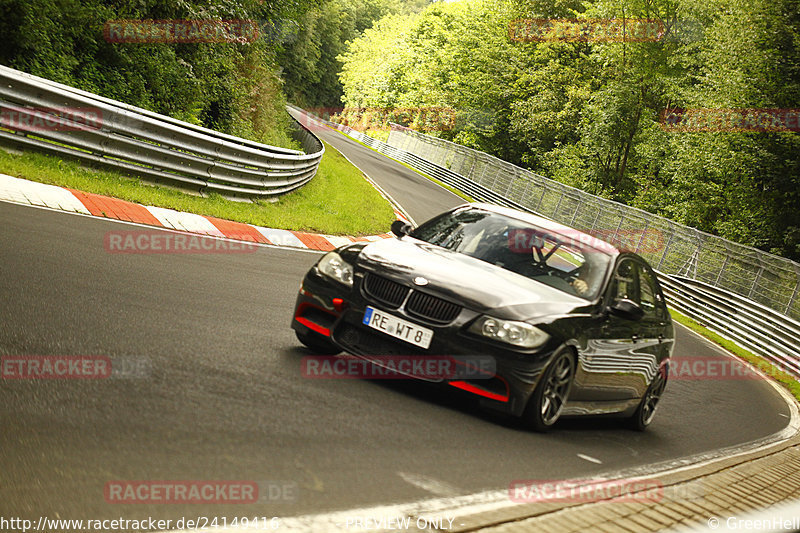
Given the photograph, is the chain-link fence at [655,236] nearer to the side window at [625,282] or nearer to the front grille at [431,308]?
the side window at [625,282]

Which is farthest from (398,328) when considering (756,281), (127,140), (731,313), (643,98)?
(643,98)

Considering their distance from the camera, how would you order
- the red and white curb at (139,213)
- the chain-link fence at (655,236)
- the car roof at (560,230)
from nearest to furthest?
the car roof at (560,230)
the red and white curb at (139,213)
the chain-link fence at (655,236)

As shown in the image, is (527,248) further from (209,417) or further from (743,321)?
(743,321)

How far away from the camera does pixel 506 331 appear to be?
591 centimetres

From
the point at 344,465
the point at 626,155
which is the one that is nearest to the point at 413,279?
the point at 344,465

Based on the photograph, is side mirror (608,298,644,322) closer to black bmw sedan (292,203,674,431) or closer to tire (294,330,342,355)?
black bmw sedan (292,203,674,431)

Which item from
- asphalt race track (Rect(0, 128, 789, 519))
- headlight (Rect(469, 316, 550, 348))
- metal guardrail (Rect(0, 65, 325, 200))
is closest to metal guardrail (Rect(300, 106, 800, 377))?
asphalt race track (Rect(0, 128, 789, 519))

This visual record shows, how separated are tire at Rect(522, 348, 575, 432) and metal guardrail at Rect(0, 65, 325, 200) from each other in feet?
28.6

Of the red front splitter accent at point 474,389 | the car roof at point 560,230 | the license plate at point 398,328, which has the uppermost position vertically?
the car roof at point 560,230

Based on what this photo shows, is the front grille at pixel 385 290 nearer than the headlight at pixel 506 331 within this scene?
No

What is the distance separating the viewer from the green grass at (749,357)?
16872mm

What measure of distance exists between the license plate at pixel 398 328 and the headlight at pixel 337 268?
0.34 meters

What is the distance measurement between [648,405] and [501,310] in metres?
3.08

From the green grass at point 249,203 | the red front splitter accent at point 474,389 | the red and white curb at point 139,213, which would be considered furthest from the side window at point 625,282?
the green grass at point 249,203
